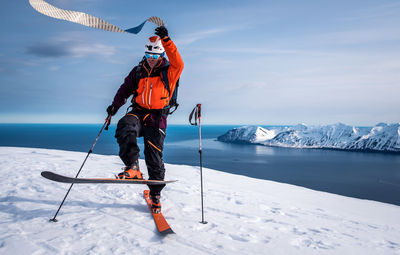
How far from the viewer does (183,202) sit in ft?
15.4

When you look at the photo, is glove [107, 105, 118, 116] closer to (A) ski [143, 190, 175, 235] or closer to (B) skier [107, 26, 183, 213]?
(B) skier [107, 26, 183, 213]

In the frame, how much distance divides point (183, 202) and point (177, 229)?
4.41ft

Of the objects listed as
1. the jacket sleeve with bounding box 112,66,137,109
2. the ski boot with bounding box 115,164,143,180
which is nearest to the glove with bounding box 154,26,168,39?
the jacket sleeve with bounding box 112,66,137,109

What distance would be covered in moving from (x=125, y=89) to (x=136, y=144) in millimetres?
1190

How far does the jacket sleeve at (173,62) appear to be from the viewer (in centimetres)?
358

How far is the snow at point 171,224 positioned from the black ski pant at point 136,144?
30.8 inches

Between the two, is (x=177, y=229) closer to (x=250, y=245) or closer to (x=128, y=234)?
(x=128, y=234)

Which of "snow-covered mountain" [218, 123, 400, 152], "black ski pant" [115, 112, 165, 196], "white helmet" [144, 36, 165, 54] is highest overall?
"white helmet" [144, 36, 165, 54]

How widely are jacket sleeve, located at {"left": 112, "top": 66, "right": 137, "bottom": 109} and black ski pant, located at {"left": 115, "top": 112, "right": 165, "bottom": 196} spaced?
0.46 m

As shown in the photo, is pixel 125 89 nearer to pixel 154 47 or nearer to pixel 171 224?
pixel 154 47

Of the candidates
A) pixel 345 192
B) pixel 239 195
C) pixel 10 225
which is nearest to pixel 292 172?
pixel 345 192

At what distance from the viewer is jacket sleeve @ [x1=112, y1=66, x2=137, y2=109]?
4215mm

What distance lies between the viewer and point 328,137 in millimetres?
151250

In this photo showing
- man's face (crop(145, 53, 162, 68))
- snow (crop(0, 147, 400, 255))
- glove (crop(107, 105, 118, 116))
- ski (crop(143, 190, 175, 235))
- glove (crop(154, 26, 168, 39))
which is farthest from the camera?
glove (crop(107, 105, 118, 116))
